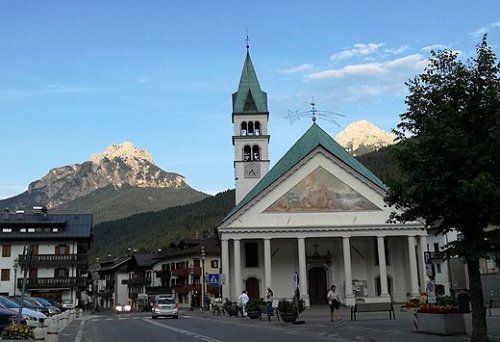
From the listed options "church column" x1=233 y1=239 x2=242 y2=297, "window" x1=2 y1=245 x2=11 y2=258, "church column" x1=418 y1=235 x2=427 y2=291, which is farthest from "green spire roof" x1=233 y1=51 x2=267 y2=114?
"window" x1=2 y1=245 x2=11 y2=258

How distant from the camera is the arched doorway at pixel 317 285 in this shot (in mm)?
52500

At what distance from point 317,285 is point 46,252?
35.2m

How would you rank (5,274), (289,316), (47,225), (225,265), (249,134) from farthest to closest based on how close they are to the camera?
(47,225) → (5,274) → (249,134) → (225,265) → (289,316)

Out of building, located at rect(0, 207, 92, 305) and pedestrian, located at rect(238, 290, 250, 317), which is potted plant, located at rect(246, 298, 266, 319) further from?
building, located at rect(0, 207, 92, 305)

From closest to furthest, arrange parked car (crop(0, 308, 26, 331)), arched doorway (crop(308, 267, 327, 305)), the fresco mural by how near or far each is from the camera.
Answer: parked car (crop(0, 308, 26, 331)) → the fresco mural → arched doorway (crop(308, 267, 327, 305))

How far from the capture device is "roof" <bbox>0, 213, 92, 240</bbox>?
231 feet

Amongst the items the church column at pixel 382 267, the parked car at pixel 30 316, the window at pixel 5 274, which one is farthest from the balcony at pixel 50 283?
the parked car at pixel 30 316

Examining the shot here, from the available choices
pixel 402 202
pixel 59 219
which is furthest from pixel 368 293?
pixel 59 219

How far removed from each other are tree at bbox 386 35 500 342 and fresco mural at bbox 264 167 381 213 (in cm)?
3175

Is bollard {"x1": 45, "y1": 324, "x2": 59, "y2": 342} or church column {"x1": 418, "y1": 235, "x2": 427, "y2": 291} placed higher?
church column {"x1": 418, "y1": 235, "x2": 427, "y2": 291}

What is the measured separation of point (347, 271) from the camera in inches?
1890

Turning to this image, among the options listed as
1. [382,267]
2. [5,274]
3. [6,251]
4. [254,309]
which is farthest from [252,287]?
[6,251]

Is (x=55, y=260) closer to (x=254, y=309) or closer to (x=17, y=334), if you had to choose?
(x=254, y=309)

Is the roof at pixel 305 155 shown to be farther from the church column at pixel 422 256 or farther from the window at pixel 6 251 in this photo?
the window at pixel 6 251
